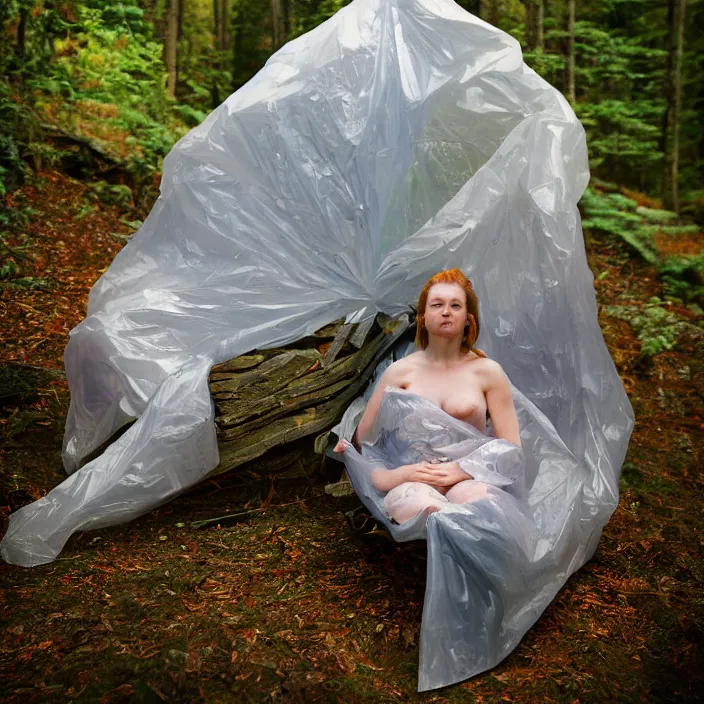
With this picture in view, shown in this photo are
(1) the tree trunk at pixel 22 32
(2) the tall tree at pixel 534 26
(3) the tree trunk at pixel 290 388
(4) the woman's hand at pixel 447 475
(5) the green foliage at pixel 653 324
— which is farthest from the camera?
(2) the tall tree at pixel 534 26

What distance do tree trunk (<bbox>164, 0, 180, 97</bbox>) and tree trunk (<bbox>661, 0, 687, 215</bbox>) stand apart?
5.48 m

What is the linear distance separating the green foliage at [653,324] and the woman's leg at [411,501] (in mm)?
3284

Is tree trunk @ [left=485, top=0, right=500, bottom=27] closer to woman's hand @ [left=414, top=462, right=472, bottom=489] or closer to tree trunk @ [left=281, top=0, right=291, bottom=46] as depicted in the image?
tree trunk @ [left=281, top=0, right=291, bottom=46]

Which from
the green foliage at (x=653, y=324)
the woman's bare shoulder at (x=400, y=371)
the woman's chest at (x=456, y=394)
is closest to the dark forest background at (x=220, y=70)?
the green foliage at (x=653, y=324)

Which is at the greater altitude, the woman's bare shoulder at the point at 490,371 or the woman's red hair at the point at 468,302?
the woman's red hair at the point at 468,302

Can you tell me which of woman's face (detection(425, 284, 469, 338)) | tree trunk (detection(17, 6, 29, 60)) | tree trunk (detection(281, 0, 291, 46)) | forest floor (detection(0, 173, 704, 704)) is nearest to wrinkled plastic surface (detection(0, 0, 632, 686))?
forest floor (detection(0, 173, 704, 704))

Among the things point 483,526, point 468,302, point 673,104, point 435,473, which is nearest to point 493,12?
point 673,104

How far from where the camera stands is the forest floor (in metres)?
1.97

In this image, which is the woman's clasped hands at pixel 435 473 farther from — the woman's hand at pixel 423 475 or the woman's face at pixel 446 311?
the woman's face at pixel 446 311

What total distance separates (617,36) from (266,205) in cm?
738

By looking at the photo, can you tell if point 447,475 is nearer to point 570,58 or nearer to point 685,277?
point 685,277

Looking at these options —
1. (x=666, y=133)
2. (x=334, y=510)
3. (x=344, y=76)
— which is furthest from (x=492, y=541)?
(x=666, y=133)

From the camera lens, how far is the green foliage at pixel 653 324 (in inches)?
203

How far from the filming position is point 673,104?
7.92 metres
